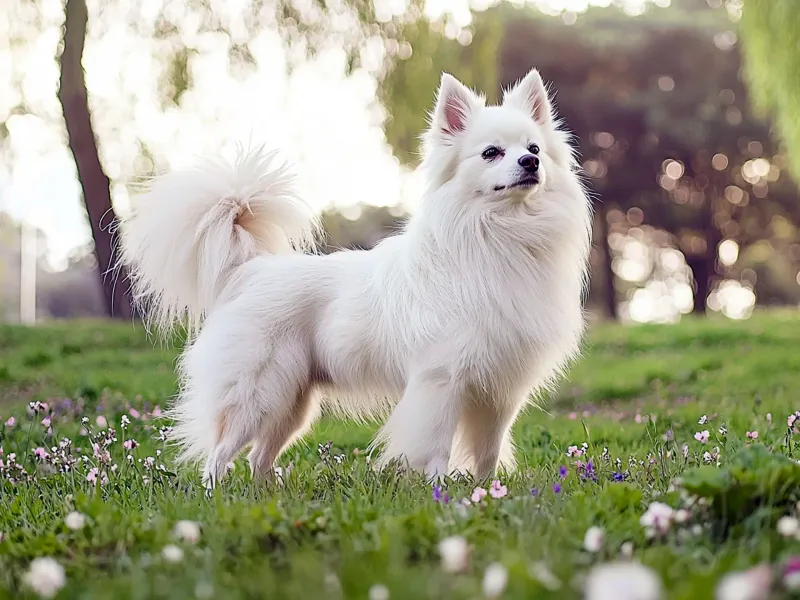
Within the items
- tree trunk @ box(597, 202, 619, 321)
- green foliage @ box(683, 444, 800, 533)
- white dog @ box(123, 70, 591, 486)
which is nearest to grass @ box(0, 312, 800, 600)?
green foliage @ box(683, 444, 800, 533)

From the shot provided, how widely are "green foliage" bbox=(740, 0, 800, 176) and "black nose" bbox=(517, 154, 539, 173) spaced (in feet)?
25.9

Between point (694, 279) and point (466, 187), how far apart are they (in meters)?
26.3

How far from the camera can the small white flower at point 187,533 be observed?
243cm

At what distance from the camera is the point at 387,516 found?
2.72 meters

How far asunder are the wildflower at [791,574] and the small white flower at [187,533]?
1.58 metres

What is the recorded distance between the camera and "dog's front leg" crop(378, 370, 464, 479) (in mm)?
4051

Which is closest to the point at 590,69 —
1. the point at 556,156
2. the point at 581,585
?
the point at 556,156

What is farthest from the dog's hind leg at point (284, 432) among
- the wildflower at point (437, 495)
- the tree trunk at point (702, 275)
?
the tree trunk at point (702, 275)

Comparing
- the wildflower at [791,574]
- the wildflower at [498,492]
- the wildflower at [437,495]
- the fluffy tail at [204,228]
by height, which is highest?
the fluffy tail at [204,228]

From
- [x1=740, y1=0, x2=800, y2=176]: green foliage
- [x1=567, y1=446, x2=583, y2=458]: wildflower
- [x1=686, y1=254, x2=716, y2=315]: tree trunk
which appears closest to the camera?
[x1=567, y1=446, x2=583, y2=458]: wildflower

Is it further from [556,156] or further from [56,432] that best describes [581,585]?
[56,432]

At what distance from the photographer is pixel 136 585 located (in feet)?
6.32

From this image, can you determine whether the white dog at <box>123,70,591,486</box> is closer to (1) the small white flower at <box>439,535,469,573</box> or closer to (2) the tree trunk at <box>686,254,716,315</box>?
(1) the small white flower at <box>439,535,469,573</box>

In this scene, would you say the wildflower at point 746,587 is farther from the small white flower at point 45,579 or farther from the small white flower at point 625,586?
the small white flower at point 45,579
